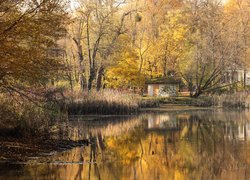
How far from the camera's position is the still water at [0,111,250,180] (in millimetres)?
13688

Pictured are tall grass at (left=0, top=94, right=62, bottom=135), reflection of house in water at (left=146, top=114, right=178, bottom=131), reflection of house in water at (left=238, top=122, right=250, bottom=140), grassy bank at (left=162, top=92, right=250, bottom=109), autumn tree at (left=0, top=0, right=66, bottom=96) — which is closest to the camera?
autumn tree at (left=0, top=0, right=66, bottom=96)

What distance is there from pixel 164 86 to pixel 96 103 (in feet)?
63.2

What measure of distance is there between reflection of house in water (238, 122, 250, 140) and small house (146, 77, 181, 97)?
24.2 m

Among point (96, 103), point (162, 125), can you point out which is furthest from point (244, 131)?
point (96, 103)

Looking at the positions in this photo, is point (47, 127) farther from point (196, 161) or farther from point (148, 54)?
point (148, 54)

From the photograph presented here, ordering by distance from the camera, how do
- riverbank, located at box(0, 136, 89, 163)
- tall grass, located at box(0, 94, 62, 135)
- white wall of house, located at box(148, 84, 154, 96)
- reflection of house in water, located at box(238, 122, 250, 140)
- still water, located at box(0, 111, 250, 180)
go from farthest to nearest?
white wall of house, located at box(148, 84, 154, 96), reflection of house in water, located at box(238, 122, 250, 140), tall grass, located at box(0, 94, 62, 135), riverbank, located at box(0, 136, 89, 163), still water, located at box(0, 111, 250, 180)


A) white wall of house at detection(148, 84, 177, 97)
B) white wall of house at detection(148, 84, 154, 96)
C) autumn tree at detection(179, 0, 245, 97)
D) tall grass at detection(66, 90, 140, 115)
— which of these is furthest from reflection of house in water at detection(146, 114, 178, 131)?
white wall of house at detection(148, 84, 154, 96)

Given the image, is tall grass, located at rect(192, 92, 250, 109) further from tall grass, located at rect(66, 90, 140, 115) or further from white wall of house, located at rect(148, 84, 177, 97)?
tall grass, located at rect(66, 90, 140, 115)

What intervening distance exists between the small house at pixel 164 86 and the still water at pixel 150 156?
2659 centimetres

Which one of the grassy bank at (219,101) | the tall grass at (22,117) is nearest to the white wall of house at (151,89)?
the grassy bank at (219,101)

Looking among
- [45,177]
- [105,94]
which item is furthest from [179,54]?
[45,177]

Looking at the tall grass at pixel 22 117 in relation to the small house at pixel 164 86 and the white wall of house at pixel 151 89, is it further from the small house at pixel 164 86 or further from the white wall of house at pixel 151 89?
the white wall of house at pixel 151 89

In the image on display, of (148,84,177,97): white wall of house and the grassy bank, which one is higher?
(148,84,177,97): white wall of house

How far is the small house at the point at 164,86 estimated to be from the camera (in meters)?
54.7
